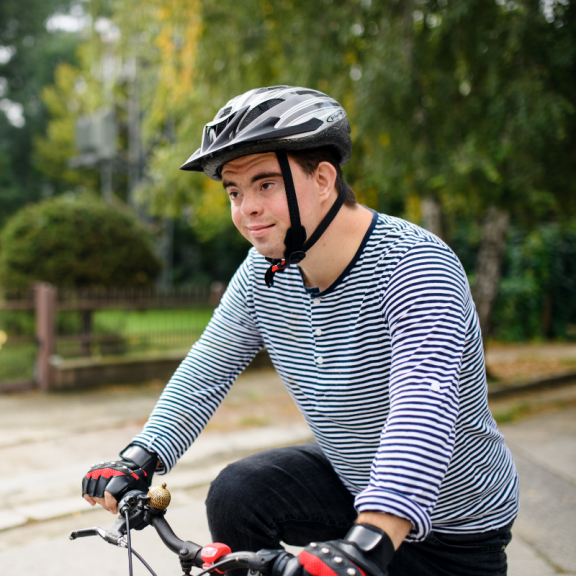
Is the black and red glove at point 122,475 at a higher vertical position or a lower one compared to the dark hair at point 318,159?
lower

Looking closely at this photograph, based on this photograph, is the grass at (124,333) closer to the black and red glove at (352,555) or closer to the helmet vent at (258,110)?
the helmet vent at (258,110)

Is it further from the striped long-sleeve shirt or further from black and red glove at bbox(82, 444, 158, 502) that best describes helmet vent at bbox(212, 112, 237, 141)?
black and red glove at bbox(82, 444, 158, 502)

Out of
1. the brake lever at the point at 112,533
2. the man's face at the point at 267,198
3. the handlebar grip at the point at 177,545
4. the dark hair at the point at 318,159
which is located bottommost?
the brake lever at the point at 112,533

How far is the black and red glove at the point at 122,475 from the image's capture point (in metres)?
1.64

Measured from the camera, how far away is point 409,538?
1.35 metres

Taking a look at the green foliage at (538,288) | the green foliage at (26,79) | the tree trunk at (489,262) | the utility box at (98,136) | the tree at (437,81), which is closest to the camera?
the tree at (437,81)

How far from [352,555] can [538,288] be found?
12.7m

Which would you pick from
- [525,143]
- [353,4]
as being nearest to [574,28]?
[525,143]

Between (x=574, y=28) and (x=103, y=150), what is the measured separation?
Result: 15.9 m

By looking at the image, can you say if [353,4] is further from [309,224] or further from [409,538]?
[409,538]

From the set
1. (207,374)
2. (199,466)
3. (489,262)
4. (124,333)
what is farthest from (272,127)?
(124,333)

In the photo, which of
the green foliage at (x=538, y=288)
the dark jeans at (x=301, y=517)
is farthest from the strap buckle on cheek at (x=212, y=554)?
the green foliage at (x=538, y=288)

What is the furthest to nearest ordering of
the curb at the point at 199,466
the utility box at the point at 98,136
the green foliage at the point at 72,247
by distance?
the utility box at the point at 98,136, the green foliage at the point at 72,247, the curb at the point at 199,466

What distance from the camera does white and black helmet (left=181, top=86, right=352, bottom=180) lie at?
5.19ft
